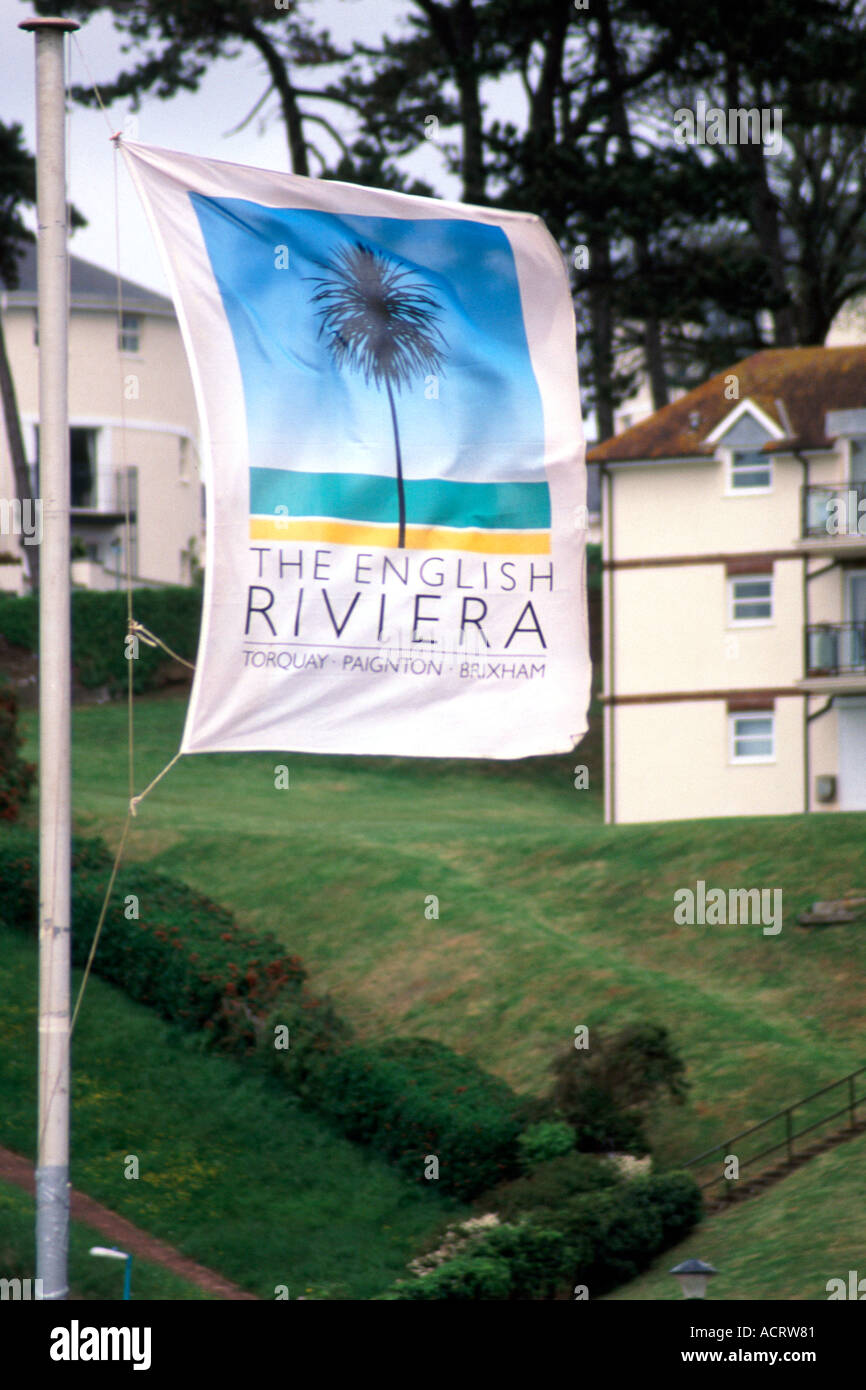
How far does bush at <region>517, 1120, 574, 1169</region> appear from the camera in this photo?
23203mm

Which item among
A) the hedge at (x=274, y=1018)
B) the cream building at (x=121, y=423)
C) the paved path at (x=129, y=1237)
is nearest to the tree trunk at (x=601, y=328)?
the cream building at (x=121, y=423)

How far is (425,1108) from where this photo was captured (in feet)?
79.5

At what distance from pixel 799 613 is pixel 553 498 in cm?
3390

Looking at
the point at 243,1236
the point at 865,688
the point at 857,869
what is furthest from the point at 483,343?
the point at 865,688

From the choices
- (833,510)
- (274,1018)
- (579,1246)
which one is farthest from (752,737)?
(579,1246)

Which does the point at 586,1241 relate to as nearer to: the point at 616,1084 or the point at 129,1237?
the point at 616,1084

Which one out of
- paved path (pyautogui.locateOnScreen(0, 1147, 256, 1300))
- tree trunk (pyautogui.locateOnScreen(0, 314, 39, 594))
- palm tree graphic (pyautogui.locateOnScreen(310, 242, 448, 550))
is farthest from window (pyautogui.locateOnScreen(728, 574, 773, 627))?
palm tree graphic (pyautogui.locateOnScreen(310, 242, 448, 550))

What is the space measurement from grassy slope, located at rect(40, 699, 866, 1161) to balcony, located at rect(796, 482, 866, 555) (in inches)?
420

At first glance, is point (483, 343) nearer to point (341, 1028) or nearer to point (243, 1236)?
point (243, 1236)

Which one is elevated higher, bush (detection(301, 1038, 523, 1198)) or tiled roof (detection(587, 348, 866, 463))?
tiled roof (detection(587, 348, 866, 463))

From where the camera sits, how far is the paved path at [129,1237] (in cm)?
2045

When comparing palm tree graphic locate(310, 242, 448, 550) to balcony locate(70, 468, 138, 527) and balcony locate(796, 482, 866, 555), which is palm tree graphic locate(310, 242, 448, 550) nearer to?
balcony locate(796, 482, 866, 555)

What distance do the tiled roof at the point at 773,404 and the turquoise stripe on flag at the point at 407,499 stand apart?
→ 33.9m

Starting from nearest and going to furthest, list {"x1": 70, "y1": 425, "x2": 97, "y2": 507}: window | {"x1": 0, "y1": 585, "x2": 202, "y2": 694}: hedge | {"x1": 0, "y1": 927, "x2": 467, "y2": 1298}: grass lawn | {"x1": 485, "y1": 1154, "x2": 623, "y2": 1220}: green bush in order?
{"x1": 0, "y1": 927, "x2": 467, "y2": 1298}: grass lawn → {"x1": 485, "y1": 1154, "x2": 623, "y2": 1220}: green bush → {"x1": 0, "y1": 585, "x2": 202, "y2": 694}: hedge → {"x1": 70, "y1": 425, "x2": 97, "y2": 507}: window
